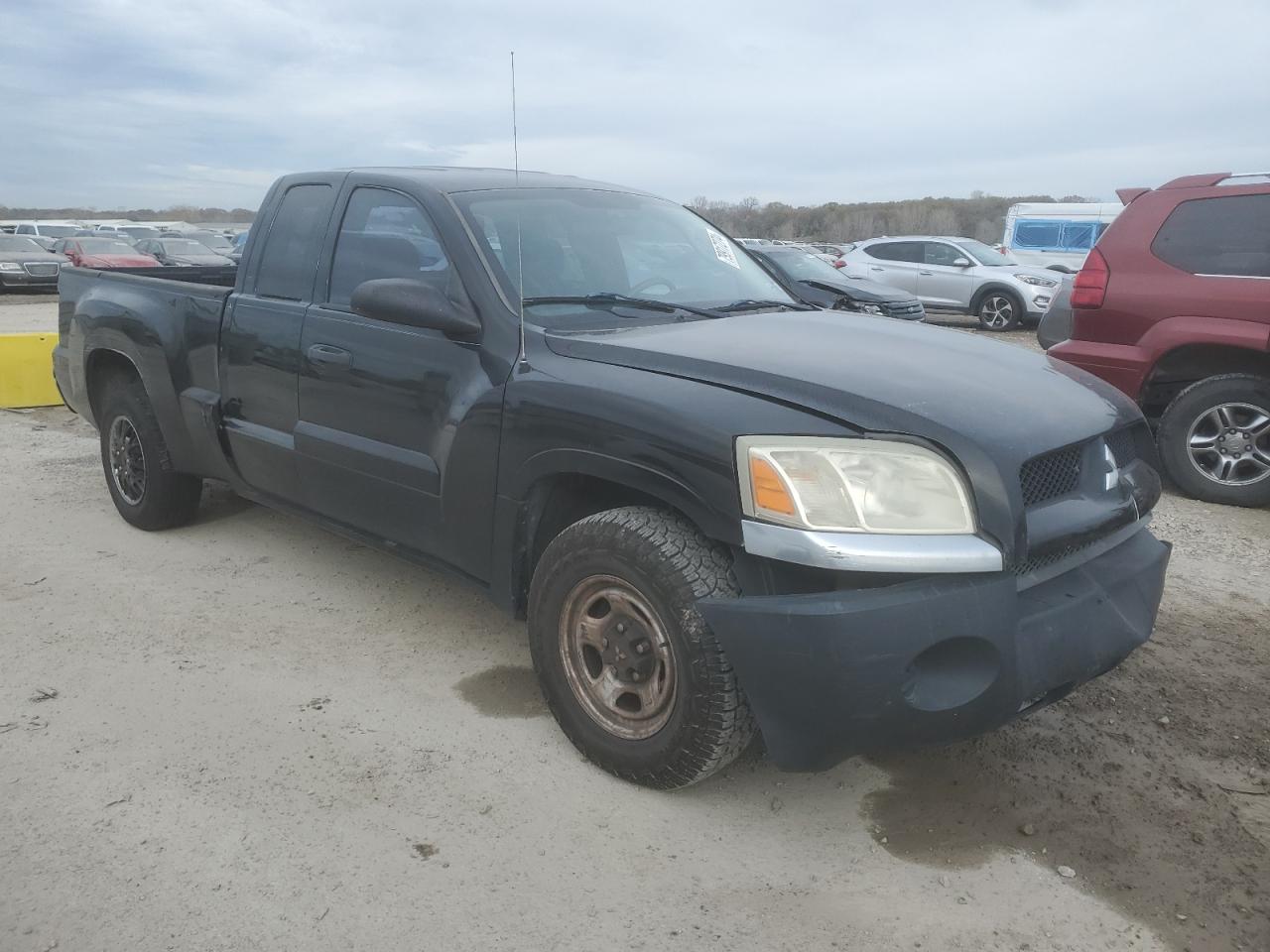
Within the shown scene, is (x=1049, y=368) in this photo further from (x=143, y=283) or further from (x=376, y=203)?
(x=143, y=283)

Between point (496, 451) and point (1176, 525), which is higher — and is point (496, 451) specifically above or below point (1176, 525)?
above

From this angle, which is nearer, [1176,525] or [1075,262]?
[1176,525]

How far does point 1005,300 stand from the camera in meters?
16.3

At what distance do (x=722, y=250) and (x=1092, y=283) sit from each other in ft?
9.91

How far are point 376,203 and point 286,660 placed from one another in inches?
68.3

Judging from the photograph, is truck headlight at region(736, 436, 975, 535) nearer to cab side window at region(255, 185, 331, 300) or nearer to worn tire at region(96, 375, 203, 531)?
cab side window at region(255, 185, 331, 300)

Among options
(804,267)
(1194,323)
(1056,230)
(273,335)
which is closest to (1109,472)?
(273,335)

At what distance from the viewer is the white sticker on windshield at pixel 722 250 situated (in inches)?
161

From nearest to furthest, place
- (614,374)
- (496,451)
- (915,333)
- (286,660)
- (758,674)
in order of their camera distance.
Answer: (758,674)
(614,374)
(496,451)
(915,333)
(286,660)

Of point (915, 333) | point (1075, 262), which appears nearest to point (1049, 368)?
point (915, 333)

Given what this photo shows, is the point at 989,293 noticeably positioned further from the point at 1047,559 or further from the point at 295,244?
the point at 1047,559

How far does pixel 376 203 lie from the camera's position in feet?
Answer: 12.6

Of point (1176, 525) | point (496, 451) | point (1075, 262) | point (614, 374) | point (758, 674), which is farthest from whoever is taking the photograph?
point (1075, 262)

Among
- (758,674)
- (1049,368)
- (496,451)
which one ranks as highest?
(1049,368)
